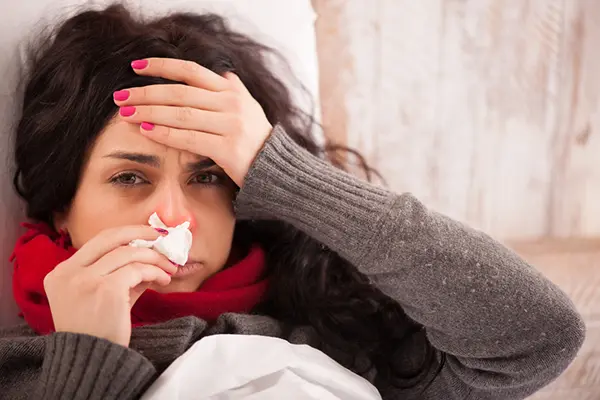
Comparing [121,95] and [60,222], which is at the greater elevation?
[121,95]

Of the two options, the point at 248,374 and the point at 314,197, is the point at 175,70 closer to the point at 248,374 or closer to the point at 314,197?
the point at 314,197

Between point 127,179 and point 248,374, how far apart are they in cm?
30

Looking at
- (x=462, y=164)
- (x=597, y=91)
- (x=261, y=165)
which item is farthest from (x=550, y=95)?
(x=261, y=165)

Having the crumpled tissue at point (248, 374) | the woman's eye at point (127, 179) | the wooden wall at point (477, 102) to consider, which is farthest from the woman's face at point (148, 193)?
the wooden wall at point (477, 102)

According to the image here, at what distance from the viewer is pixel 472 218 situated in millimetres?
1288

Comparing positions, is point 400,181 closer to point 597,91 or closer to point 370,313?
point 370,313

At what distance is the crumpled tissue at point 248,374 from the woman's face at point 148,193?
0.14 m

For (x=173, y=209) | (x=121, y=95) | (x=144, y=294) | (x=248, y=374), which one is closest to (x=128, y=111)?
(x=121, y=95)

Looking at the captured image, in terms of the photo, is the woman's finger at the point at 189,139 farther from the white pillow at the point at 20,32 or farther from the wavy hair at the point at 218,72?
the white pillow at the point at 20,32

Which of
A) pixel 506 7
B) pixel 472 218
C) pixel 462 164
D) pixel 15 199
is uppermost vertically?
pixel 506 7

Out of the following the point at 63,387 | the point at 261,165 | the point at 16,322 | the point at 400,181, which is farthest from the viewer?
the point at 400,181

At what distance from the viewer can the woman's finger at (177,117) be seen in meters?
0.80

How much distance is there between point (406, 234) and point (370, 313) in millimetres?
250

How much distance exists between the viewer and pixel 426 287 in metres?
0.79
